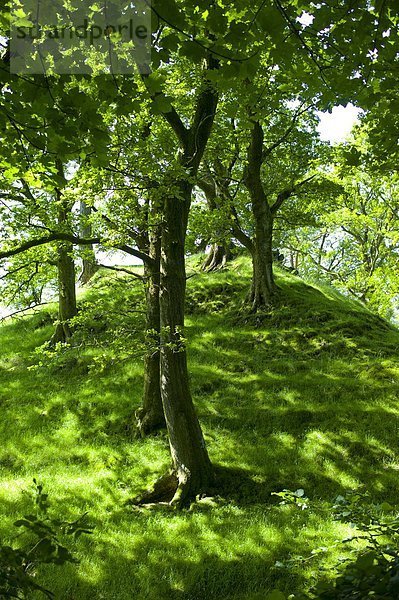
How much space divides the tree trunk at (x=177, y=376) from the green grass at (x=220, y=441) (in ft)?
1.65

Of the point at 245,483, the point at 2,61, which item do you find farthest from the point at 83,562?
the point at 2,61

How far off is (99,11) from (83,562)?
6015 mm

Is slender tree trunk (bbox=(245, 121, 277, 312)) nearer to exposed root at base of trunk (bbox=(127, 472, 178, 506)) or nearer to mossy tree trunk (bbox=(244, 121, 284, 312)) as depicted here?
mossy tree trunk (bbox=(244, 121, 284, 312))

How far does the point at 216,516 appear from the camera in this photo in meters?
6.95

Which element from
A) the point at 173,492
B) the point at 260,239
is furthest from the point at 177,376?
the point at 260,239

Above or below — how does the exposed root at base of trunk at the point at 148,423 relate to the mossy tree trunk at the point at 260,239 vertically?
below

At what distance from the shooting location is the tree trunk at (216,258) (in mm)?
19250

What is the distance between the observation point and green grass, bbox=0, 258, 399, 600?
5730 mm

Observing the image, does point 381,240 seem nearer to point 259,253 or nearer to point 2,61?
point 259,253

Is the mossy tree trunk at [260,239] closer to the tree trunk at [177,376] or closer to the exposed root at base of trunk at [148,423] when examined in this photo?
the tree trunk at [177,376]

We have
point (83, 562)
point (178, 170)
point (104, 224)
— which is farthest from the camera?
point (104, 224)

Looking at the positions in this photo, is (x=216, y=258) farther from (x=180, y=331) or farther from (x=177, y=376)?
(x=180, y=331)

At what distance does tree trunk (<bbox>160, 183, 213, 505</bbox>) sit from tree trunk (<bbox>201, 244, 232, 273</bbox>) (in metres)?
10.9

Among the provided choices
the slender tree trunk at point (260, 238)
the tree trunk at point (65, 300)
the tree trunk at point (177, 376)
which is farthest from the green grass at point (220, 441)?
the tree trunk at point (65, 300)
